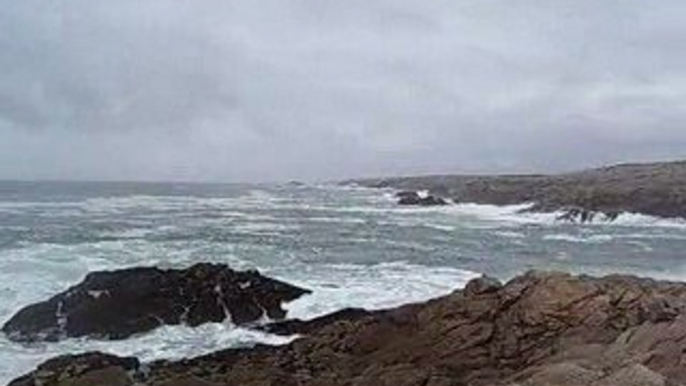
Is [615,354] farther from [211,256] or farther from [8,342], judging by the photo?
[211,256]

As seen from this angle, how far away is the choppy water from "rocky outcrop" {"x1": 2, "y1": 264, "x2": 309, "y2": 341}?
1.89 ft

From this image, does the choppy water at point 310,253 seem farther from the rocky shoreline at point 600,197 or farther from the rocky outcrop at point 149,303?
the rocky shoreline at point 600,197

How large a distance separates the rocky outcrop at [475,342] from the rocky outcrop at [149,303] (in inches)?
148

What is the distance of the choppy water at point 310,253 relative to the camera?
20.4 metres

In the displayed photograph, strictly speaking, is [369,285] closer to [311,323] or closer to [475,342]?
[311,323]

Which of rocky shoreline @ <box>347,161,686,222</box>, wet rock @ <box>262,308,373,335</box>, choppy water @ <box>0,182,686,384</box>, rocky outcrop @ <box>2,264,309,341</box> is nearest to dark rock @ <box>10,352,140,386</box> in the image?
choppy water @ <box>0,182,686,384</box>

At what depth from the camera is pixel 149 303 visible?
21344mm

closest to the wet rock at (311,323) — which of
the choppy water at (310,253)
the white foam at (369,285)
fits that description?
the choppy water at (310,253)

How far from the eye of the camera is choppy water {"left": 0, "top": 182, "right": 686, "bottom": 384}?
66.9ft

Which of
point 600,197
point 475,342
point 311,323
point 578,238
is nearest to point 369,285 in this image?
point 311,323

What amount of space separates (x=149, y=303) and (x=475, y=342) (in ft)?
30.4

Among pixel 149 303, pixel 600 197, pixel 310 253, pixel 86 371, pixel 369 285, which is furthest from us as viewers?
pixel 600 197

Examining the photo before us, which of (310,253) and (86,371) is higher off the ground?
(310,253)

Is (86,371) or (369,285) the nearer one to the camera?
(86,371)
